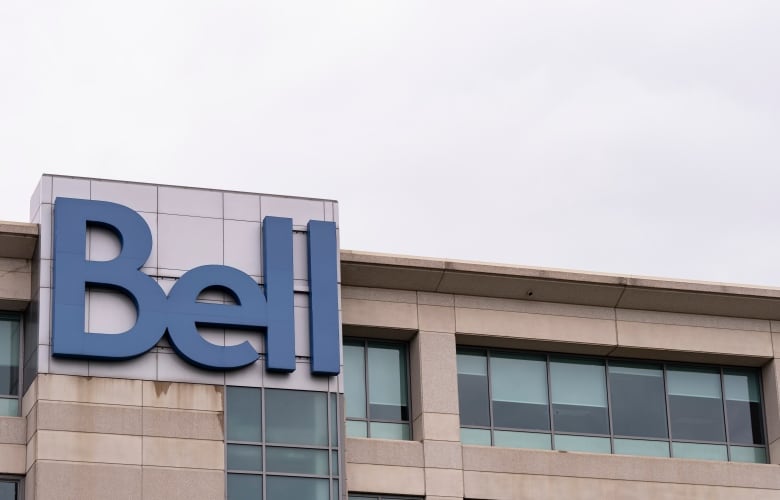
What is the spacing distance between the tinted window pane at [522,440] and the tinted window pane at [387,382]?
227 centimetres

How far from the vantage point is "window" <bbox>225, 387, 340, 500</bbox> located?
129 ft

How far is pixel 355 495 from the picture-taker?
40.8 m

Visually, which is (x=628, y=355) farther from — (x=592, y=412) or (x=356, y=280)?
(x=356, y=280)

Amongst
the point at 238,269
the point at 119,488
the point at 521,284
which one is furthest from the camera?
the point at 521,284

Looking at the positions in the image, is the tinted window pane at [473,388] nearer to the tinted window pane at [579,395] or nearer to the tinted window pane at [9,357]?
the tinted window pane at [579,395]

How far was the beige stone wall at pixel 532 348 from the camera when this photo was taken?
4138cm

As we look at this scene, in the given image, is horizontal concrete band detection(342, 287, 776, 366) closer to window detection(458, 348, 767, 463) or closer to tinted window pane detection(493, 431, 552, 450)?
window detection(458, 348, 767, 463)

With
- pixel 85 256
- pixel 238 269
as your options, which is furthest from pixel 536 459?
pixel 85 256

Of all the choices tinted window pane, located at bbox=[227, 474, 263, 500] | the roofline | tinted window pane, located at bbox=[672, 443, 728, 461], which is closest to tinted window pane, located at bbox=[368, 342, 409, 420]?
the roofline

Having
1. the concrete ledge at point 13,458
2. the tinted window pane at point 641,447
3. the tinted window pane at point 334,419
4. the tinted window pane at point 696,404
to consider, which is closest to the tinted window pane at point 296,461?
the tinted window pane at point 334,419

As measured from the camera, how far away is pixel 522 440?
43.1 metres

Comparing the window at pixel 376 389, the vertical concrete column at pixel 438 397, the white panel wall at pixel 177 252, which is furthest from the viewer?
the window at pixel 376 389

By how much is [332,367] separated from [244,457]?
9.33ft

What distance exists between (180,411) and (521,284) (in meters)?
9.07
